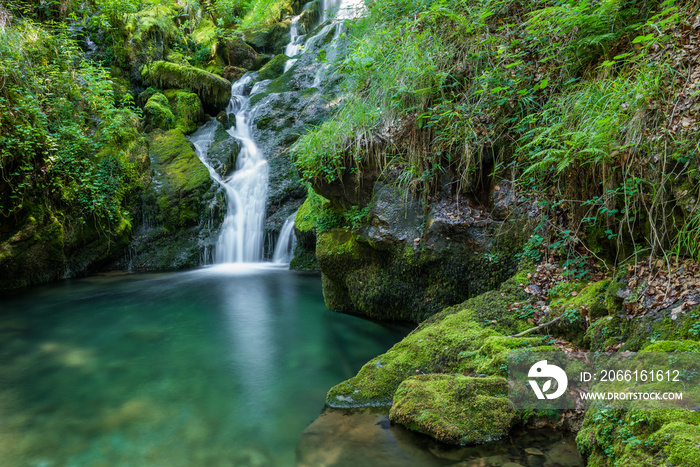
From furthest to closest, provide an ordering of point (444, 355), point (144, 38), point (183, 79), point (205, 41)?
point (205, 41) < point (144, 38) < point (183, 79) < point (444, 355)

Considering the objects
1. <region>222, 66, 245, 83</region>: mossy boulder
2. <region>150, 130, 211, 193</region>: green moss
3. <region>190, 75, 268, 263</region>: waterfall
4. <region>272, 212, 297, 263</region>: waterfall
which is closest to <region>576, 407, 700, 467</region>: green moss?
<region>272, 212, 297, 263</region>: waterfall

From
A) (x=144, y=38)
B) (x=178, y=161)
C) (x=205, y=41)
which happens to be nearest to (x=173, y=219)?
(x=178, y=161)

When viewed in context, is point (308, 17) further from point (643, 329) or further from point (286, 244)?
point (643, 329)

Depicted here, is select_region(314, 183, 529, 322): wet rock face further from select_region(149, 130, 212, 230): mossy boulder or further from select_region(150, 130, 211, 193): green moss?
select_region(150, 130, 211, 193): green moss

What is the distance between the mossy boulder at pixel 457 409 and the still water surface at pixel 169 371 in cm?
96

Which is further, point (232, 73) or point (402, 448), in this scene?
point (232, 73)

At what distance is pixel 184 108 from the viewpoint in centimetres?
1288

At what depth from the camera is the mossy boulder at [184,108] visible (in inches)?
505

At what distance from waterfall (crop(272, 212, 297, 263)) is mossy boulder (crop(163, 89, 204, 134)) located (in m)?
5.44

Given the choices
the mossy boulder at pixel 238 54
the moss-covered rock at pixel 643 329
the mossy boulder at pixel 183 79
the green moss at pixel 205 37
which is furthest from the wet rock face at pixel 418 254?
the mossy boulder at pixel 238 54

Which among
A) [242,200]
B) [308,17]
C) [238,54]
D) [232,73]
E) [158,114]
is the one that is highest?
[308,17]

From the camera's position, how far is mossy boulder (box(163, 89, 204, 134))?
42.1 ft

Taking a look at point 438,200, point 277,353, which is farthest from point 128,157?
point 438,200

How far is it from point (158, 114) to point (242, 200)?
13.9 ft
